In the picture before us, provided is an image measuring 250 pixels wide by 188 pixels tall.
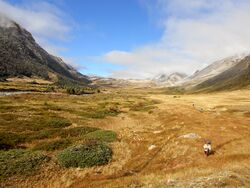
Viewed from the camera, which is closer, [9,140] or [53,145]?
[53,145]

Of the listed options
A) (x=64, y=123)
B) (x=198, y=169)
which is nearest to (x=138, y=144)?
(x=198, y=169)

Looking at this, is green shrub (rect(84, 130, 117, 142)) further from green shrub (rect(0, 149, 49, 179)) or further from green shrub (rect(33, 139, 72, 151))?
green shrub (rect(0, 149, 49, 179))

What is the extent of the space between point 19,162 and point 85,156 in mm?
6647

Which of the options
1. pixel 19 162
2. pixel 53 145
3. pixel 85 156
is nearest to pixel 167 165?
A: pixel 85 156

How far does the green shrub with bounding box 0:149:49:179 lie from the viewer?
2988cm

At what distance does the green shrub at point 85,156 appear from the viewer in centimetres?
3322

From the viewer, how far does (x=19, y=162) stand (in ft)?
105

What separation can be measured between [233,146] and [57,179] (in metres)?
20.1

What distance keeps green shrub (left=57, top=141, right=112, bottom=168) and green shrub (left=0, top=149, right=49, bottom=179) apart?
2058 millimetres

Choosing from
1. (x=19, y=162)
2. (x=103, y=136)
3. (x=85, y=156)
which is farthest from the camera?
(x=103, y=136)

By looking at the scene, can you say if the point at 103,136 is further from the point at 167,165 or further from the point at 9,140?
the point at 167,165

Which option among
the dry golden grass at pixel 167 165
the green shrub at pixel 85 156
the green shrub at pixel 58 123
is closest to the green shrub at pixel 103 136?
the dry golden grass at pixel 167 165

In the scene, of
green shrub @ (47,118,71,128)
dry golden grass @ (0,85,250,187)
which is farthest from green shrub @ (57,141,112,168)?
green shrub @ (47,118,71,128)

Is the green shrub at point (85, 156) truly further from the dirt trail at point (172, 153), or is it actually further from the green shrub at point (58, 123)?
the green shrub at point (58, 123)
